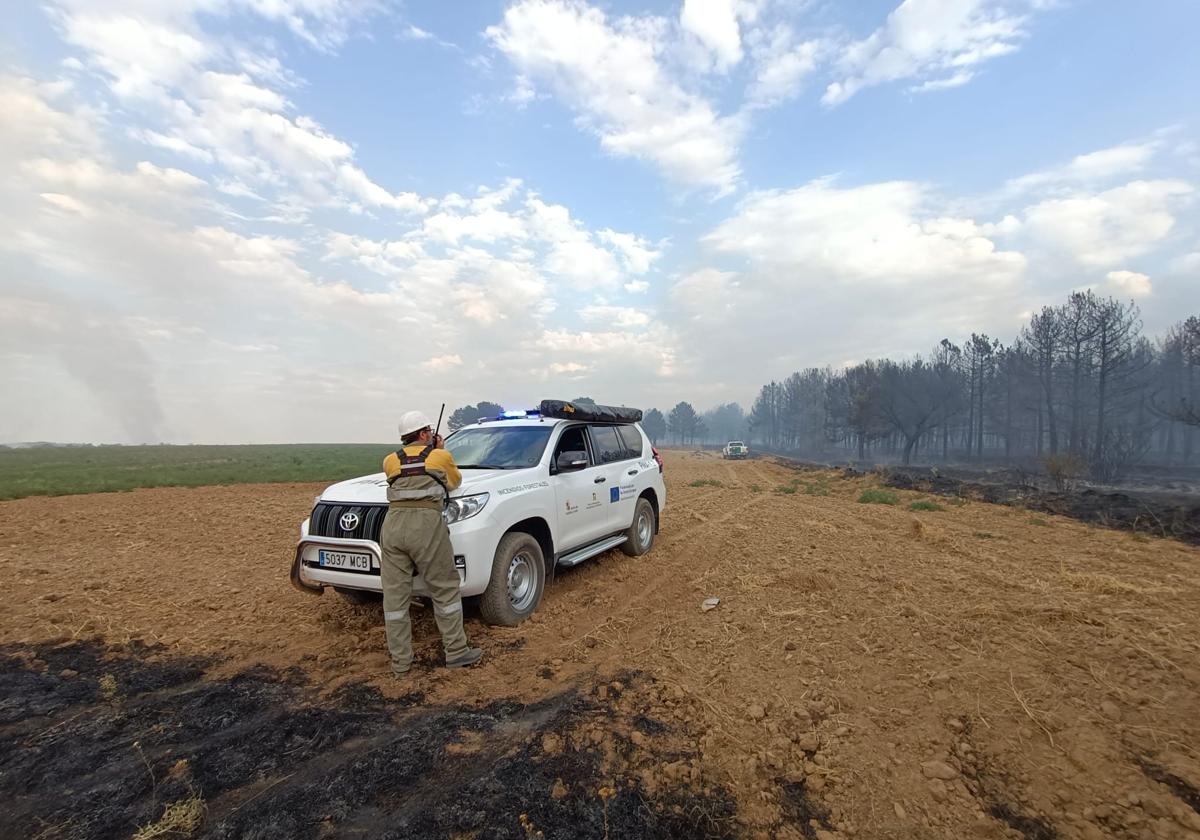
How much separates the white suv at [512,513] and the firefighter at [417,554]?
169 mm

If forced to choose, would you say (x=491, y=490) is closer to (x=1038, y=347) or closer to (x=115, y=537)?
(x=115, y=537)

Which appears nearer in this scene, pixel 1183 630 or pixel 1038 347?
pixel 1183 630

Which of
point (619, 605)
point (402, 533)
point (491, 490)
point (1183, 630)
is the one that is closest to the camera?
point (402, 533)

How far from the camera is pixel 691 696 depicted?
3.43 metres

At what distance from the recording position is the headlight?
4.31 meters

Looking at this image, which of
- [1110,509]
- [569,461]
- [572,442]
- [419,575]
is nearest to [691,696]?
[419,575]

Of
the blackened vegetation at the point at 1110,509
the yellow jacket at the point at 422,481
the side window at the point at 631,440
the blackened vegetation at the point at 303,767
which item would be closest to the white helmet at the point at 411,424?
the yellow jacket at the point at 422,481

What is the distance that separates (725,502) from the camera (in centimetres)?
1350

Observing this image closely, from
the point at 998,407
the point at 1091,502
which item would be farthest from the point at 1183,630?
the point at 998,407

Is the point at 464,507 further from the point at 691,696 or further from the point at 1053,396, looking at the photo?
the point at 1053,396

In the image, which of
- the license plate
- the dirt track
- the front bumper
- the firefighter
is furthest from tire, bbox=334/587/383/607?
the firefighter

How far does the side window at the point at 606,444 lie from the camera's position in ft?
21.6

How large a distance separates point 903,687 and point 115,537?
1155 centimetres

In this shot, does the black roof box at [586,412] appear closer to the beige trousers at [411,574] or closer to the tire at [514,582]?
the tire at [514,582]
